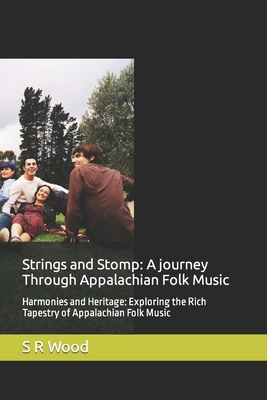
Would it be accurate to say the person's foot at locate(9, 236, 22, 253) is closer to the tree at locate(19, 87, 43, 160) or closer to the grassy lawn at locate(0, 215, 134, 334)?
the grassy lawn at locate(0, 215, 134, 334)

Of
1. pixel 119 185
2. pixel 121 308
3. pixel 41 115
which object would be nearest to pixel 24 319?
pixel 121 308

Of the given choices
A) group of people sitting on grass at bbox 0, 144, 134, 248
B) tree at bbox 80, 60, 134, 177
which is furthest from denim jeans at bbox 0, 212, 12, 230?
tree at bbox 80, 60, 134, 177

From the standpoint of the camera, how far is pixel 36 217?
160 inches

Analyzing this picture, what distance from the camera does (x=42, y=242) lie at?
382 centimetres

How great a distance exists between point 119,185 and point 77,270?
1184 mm

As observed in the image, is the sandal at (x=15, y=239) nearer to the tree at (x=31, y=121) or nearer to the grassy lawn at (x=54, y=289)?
the grassy lawn at (x=54, y=289)

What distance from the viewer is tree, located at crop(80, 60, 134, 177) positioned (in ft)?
12.6

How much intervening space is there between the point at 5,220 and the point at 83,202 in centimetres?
103

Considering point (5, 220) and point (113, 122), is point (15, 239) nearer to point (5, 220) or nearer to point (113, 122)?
point (5, 220)

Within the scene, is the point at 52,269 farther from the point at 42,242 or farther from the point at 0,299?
the point at 42,242

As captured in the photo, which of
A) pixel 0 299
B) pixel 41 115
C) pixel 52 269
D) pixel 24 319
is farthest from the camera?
pixel 41 115

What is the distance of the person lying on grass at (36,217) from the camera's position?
3.88 metres

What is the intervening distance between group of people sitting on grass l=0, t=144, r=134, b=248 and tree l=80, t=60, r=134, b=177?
199mm

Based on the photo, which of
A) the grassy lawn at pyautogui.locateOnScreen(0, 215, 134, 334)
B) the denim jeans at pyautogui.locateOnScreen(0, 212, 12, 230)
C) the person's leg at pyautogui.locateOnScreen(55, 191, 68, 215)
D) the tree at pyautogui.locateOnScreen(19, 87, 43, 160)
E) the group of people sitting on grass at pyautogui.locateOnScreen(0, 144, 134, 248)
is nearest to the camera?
the grassy lawn at pyautogui.locateOnScreen(0, 215, 134, 334)
